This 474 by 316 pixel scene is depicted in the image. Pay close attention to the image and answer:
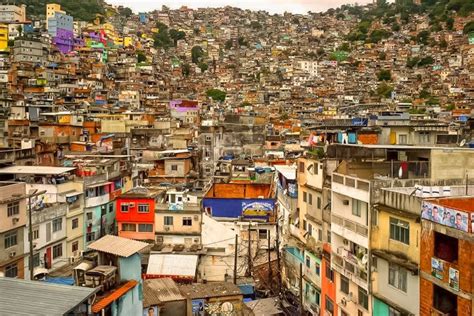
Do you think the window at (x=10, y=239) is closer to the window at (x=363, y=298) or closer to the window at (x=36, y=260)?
the window at (x=36, y=260)

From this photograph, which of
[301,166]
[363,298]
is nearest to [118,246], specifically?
[363,298]

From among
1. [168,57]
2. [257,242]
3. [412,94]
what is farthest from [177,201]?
[168,57]

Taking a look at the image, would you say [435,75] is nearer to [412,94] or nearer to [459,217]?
[412,94]

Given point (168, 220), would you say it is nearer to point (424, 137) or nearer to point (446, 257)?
point (424, 137)

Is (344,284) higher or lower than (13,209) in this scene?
lower

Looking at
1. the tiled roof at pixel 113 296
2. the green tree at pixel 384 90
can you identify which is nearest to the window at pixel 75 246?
the tiled roof at pixel 113 296

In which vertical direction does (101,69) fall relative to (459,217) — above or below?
above

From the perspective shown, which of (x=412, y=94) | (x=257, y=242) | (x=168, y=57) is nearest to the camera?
(x=257, y=242)
